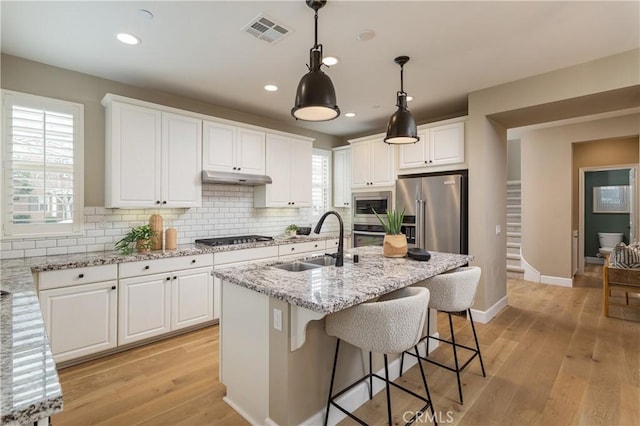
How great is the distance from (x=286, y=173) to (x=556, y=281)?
15.8ft

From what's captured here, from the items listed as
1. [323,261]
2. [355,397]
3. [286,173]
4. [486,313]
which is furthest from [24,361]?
[486,313]

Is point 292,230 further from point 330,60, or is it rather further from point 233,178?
point 330,60

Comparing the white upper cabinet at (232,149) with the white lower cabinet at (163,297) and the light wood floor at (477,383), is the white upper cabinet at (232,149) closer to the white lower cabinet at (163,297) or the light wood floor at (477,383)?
the white lower cabinet at (163,297)

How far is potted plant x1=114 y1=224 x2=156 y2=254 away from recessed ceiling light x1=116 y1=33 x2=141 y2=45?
166 centimetres

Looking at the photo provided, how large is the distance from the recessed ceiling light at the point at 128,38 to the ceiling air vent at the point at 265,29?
0.87 meters

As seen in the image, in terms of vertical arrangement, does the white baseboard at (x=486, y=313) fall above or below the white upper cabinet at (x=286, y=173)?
below

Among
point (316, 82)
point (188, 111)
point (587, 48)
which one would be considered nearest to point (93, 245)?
point (188, 111)

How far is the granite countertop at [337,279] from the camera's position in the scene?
→ 5.13 feet

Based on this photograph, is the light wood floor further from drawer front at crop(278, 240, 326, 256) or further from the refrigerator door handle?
drawer front at crop(278, 240, 326, 256)

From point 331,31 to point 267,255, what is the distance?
2.55 m

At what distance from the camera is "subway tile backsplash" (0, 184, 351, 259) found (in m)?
2.93

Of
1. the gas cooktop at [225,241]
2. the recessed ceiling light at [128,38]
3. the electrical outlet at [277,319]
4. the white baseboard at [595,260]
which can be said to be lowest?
the white baseboard at [595,260]

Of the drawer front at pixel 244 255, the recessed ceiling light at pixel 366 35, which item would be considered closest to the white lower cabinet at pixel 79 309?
the drawer front at pixel 244 255

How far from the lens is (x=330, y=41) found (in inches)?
101
